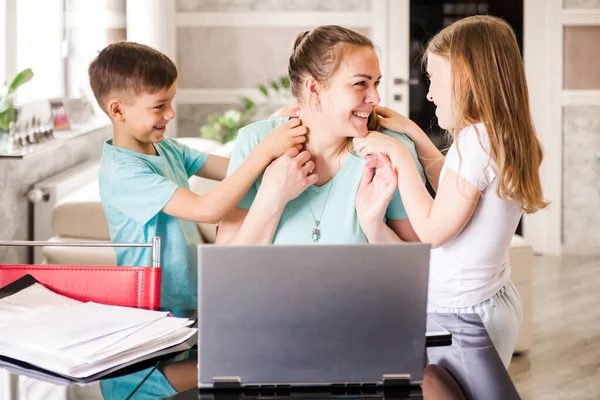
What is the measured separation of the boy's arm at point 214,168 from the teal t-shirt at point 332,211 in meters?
0.40

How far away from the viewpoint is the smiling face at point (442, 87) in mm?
1783

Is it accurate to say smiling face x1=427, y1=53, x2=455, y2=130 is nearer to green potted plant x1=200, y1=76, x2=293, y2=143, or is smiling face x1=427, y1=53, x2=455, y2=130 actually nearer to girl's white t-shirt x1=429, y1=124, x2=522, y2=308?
girl's white t-shirt x1=429, y1=124, x2=522, y2=308

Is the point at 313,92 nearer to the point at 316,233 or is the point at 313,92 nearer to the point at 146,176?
the point at 316,233

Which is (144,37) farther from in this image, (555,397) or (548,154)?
(555,397)

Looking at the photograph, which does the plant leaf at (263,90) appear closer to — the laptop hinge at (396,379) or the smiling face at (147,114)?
the smiling face at (147,114)

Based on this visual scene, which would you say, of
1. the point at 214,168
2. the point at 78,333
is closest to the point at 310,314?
the point at 78,333

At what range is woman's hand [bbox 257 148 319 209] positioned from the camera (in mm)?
1853

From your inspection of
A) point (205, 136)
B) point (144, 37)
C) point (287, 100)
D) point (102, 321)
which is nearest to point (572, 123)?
point (287, 100)

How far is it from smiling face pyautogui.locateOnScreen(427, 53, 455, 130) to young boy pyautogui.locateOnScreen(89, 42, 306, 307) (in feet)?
1.03

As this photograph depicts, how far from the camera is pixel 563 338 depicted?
3928 mm

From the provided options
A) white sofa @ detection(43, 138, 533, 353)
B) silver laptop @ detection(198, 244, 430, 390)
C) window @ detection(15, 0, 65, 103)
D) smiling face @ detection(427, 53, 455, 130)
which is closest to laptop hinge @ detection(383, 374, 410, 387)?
silver laptop @ detection(198, 244, 430, 390)

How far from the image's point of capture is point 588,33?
5.88 m

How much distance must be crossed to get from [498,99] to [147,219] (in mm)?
838

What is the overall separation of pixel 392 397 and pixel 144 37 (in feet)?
15.7
